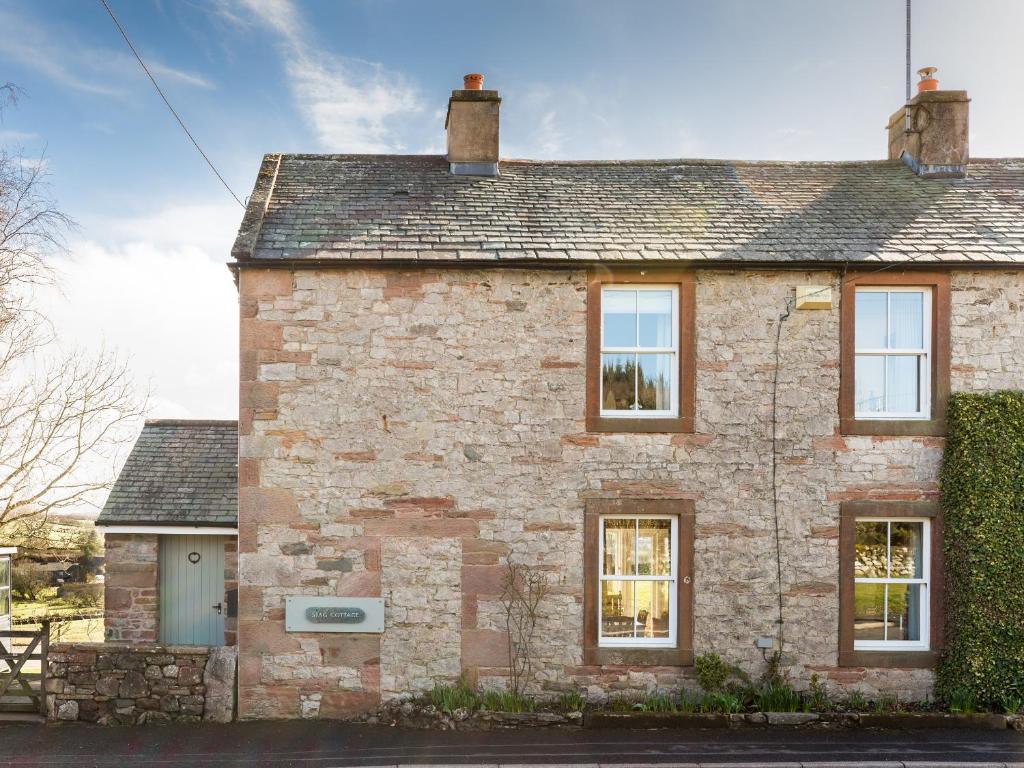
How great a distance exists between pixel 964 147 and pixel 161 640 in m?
A: 15.2

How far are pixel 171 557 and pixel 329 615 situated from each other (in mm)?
4105

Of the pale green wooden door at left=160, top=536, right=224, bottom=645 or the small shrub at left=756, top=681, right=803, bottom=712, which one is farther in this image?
the pale green wooden door at left=160, top=536, right=224, bottom=645

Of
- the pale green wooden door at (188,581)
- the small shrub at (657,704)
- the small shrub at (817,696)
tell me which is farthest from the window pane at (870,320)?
the pale green wooden door at (188,581)

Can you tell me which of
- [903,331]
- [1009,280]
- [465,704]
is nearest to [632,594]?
[465,704]

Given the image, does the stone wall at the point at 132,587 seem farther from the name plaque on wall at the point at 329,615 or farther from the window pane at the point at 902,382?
the window pane at the point at 902,382

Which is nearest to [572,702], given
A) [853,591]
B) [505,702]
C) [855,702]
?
[505,702]

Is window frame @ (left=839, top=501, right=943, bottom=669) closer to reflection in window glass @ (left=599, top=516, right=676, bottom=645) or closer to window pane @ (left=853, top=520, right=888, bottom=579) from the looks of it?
window pane @ (left=853, top=520, right=888, bottom=579)

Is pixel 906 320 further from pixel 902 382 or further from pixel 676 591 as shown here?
pixel 676 591

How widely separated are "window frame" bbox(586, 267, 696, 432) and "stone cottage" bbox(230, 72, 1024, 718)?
3 centimetres

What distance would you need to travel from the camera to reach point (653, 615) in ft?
28.1

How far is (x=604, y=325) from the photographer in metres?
8.76

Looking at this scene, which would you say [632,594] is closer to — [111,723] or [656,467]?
[656,467]

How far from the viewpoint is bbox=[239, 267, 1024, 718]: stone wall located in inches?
326

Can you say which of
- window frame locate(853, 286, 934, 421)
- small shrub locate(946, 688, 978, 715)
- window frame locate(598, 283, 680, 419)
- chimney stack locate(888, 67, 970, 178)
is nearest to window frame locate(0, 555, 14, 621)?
window frame locate(598, 283, 680, 419)
